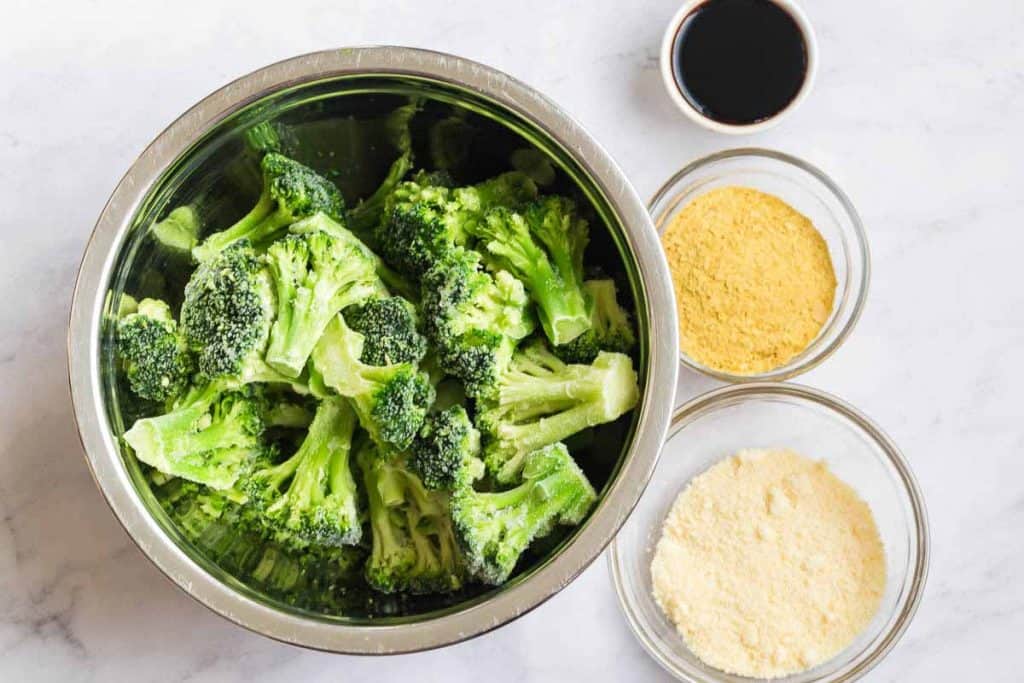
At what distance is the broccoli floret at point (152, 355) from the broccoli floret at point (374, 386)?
9.5 inches

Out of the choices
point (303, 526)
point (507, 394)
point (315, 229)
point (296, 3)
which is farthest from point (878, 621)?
point (296, 3)

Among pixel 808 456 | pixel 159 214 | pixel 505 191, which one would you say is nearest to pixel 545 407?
pixel 505 191

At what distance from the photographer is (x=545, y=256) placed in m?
1.81

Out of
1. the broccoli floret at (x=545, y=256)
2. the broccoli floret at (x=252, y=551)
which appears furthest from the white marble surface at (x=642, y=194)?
the broccoli floret at (x=545, y=256)

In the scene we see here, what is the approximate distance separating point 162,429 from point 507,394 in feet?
1.92

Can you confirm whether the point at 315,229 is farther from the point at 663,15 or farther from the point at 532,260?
the point at 663,15

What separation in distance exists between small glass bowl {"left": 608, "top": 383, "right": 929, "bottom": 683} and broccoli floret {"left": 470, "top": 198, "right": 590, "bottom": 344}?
575 mm

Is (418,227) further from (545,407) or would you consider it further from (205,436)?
(205,436)

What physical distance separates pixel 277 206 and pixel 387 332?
334 mm

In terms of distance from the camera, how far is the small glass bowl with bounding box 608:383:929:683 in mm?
2260

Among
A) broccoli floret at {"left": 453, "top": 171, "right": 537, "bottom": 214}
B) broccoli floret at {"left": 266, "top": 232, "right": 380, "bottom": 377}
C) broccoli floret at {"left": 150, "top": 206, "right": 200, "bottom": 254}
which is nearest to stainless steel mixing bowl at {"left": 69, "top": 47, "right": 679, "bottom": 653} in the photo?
broccoli floret at {"left": 150, "top": 206, "right": 200, "bottom": 254}

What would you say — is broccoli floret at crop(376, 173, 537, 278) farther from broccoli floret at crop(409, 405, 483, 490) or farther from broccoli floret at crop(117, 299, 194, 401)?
broccoli floret at crop(117, 299, 194, 401)

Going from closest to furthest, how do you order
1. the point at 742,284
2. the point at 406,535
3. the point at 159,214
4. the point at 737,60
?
the point at 159,214 → the point at 406,535 → the point at 742,284 → the point at 737,60

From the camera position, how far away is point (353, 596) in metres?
1.89
